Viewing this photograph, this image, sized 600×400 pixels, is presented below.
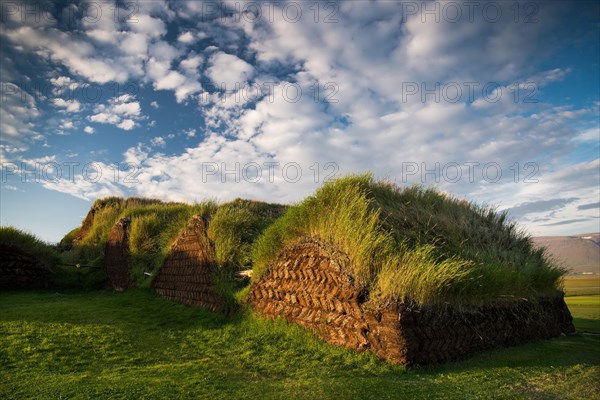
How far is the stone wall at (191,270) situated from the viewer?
25.3 ft

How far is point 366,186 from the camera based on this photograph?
6965mm

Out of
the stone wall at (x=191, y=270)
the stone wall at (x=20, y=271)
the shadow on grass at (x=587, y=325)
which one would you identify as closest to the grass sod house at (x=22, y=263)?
the stone wall at (x=20, y=271)

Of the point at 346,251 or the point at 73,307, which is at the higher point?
the point at 346,251

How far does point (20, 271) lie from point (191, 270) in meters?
6.50

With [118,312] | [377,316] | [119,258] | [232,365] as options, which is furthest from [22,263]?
[377,316]

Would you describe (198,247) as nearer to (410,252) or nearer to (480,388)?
(410,252)

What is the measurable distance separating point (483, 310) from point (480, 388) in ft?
5.96

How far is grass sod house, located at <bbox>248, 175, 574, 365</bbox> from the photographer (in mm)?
4543

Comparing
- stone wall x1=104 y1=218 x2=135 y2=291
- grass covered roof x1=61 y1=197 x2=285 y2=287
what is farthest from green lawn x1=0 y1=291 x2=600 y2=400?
stone wall x1=104 y1=218 x2=135 y2=291

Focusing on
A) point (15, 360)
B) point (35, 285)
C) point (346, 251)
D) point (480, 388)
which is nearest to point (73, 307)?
point (15, 360)

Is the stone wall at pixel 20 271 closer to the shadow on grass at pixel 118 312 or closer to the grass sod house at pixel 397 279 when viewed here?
the shadow on grass at pixel 118 312

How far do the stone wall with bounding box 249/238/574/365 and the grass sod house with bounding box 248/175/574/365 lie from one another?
1 centimetres

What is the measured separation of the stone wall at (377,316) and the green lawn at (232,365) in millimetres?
179

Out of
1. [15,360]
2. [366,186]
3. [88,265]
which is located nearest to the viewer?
[15,360]
